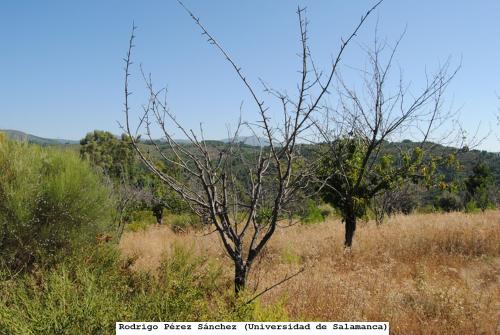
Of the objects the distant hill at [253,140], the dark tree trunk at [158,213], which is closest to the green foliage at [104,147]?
the dark tree trunk at [158,213]

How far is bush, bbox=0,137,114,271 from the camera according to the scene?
4.64m

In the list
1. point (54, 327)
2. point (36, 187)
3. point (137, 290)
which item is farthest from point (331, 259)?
point (54, 327)

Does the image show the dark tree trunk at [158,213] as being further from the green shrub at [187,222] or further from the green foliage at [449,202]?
the green foliage at [449,202]

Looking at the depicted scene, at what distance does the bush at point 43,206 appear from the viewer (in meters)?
4.64

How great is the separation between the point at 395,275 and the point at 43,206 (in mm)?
5105

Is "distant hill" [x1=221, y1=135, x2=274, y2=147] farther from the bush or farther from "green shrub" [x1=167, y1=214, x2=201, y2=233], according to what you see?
"green shrub" [x1=167, y1=214, x2=201, y2=233]

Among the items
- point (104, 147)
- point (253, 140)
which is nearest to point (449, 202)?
point (104, 147)

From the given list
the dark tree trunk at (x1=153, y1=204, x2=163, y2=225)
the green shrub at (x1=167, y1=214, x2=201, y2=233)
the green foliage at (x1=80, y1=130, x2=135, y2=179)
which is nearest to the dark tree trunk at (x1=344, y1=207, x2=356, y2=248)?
the green shrub at (x1=167, y1=214, x2=201, y2=233)

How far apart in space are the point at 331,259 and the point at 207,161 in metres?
4.73

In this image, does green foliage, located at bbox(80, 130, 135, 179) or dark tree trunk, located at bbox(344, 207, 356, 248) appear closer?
dark tree trunk, located at bbox(344, 207, 356, 248)

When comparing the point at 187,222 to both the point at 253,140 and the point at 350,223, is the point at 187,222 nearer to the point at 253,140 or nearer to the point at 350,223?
the point at 350,223

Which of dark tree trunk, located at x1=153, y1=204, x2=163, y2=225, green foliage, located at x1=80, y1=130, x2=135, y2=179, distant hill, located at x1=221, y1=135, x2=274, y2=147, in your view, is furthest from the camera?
green foliage, located at x1=80, y1=130, x2=135, y2=179

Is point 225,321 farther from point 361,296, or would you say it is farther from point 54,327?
point 361,296

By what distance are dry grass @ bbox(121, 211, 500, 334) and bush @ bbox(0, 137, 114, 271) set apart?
1.24m
